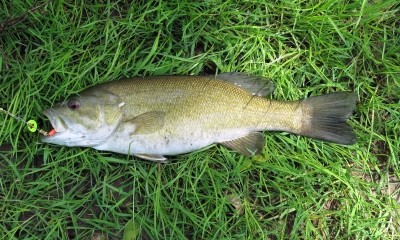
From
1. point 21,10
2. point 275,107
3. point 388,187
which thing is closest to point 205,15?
point 275,107

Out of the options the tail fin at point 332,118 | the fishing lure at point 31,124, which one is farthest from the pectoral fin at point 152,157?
the tail fin at point 332,118

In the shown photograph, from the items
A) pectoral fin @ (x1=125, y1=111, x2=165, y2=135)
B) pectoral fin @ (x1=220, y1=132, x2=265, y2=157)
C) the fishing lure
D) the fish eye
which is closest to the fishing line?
the fishing lure

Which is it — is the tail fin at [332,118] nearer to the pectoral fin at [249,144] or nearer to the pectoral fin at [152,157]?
the pectoral fin at [249,144]

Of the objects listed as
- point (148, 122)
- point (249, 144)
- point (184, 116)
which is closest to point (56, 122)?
point (148, 122)

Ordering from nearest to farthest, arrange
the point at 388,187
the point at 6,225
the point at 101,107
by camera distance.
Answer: the point at 101,107
the point at 6,225
the point at 388,187

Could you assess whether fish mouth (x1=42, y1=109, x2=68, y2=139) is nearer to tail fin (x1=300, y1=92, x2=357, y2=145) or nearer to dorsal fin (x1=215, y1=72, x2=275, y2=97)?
dorsal fin (x1=215, y1=72, x2=275, y2=97)

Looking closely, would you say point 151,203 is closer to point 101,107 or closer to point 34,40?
point 101,107

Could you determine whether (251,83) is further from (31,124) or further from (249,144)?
(31,124)
